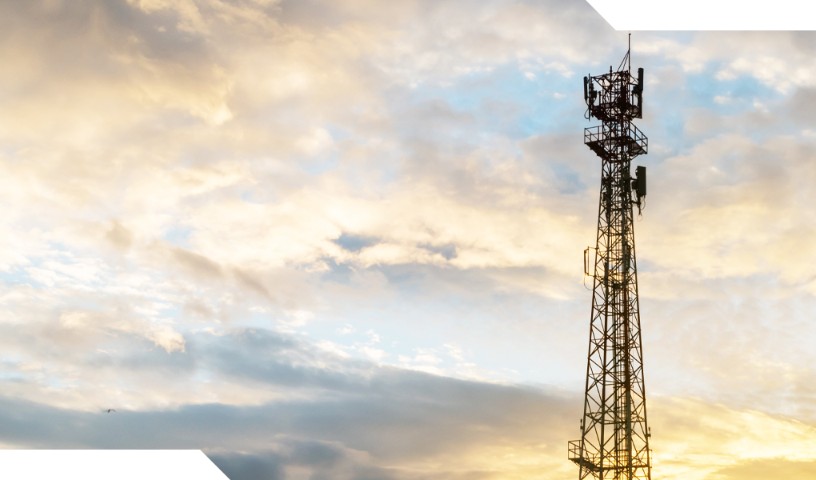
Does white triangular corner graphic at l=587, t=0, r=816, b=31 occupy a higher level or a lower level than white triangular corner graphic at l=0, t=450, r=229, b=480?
higher

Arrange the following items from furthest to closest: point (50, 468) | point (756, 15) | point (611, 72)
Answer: point (611, 72) < point (756, 15) < point (50, 468)

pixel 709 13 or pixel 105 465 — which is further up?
pixel 709 13

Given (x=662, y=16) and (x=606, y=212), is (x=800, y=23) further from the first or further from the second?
(x=606, y=212)

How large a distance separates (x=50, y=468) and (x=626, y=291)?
587 inches

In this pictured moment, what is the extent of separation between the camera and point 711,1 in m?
15.3

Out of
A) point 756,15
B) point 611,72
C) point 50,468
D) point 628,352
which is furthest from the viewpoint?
point 611,72

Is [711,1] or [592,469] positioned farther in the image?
[592,469]

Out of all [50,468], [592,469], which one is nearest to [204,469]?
[50,468]

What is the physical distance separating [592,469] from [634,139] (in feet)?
29.9

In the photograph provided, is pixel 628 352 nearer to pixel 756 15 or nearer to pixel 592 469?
pixel 592 469

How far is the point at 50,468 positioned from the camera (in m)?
14.8

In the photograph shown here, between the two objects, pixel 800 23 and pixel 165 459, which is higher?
pixel 800 23

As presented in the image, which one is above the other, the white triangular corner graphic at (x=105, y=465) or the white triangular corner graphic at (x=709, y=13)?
the white triangular corner graphic at (x=709, y=13)

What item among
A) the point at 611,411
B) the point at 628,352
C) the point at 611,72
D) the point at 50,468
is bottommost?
the point at 50,468
